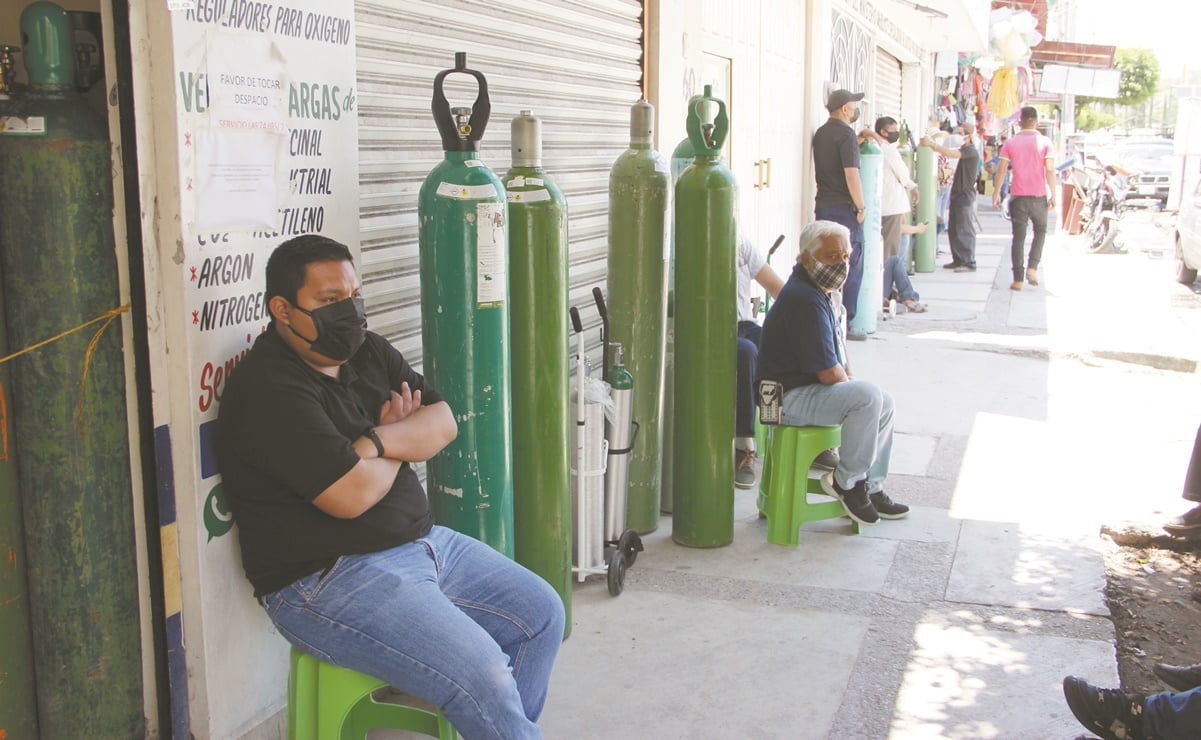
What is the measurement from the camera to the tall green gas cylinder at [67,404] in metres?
2.69

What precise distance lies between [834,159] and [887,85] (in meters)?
7.34

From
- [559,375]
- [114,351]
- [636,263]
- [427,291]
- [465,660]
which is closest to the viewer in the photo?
[465,660]

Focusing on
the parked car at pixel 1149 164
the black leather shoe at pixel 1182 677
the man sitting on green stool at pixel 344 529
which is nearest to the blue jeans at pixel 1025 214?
the black leather shoe at pixel 1182 677

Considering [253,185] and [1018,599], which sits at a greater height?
[253,185]

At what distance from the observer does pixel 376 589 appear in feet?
8.81

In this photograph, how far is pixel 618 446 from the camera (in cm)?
471

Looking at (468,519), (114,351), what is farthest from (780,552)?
(114,351)

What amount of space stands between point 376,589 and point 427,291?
1116 mm

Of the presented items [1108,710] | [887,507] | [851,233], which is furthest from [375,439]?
[851,233]

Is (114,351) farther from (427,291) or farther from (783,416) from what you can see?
(783,416)

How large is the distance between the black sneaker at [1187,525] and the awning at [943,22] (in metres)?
Result: 9.93

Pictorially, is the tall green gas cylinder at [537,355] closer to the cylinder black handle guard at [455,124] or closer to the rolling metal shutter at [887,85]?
the cylinder black handle guard at [455,124]

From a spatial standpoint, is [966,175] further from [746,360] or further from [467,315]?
[467,315]

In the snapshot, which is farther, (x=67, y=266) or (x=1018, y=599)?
(x=1018, y=599)
